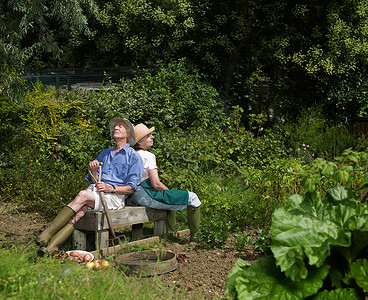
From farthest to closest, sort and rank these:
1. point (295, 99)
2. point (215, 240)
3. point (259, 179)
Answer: point (295, 99), point (259, 179), point (215, 240)

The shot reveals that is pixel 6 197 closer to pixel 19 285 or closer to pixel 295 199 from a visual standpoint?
pixel 19 285

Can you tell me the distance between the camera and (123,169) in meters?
4.66

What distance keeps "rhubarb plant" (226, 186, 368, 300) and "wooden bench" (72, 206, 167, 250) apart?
1.81m

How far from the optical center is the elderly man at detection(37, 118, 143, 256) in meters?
4.23

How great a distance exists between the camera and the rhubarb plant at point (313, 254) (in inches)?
103

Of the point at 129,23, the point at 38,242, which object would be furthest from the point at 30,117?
the point at 129,23

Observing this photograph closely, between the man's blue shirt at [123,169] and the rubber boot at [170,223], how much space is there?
2.18 feet

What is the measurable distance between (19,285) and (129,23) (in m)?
10.1

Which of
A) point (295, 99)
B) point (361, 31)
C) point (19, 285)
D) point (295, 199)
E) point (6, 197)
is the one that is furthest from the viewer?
point (295, 99)

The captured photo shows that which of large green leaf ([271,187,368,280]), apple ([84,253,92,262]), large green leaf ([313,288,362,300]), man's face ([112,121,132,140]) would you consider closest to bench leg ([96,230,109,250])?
apple ([84,253,92,262])

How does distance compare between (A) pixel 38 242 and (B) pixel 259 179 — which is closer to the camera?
(A) pixel 38 242

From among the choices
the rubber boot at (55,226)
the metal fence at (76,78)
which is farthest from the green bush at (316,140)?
the rubber boot at (55,226)

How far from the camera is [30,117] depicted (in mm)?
7531

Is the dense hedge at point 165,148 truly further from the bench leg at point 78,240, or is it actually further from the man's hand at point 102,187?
the bench leg at point 78,240
